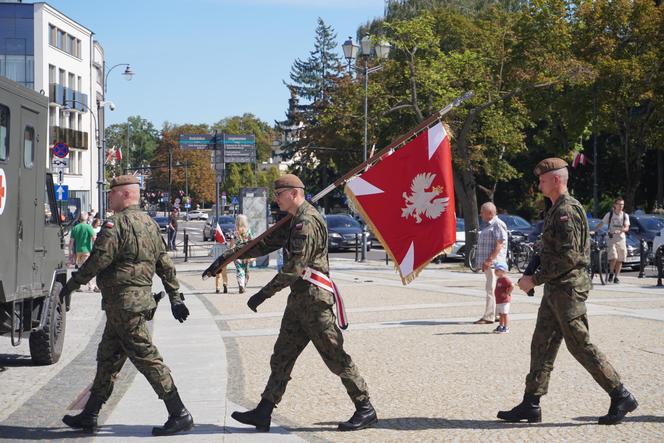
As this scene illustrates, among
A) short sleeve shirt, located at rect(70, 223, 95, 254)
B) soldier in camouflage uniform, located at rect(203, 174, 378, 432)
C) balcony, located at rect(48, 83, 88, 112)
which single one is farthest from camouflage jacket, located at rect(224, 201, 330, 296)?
balcony, located at rect(48, 83, 88, 112)

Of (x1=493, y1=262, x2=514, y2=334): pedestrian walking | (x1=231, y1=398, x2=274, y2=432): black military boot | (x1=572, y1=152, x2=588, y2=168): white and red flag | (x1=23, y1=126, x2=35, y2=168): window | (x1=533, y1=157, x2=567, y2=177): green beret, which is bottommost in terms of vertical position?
(x1=231, y1=398, x2=274, y2=432): black military boot

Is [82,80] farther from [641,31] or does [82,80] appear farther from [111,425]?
[111,425]

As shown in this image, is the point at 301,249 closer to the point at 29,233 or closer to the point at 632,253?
the point at 29,233

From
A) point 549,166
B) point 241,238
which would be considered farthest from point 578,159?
point 549,166

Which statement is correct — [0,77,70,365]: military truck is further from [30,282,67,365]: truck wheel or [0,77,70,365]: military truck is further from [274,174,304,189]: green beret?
[274,174,304,189]: green beret

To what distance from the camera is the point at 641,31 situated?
128 ft

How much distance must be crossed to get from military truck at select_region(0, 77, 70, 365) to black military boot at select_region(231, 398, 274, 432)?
2936 millimetres

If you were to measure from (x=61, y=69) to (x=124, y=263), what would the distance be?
217 ft

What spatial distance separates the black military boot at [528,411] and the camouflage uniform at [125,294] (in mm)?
2433

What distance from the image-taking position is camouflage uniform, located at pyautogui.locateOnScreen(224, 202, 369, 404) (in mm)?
6684

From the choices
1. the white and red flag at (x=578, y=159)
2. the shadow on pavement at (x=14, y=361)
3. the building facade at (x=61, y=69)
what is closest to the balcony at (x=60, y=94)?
the building facade at (x=61, y=69)

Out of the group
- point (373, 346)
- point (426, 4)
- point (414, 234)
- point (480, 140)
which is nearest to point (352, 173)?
point (414, 234)

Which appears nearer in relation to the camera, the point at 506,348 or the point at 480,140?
the point at 506,348

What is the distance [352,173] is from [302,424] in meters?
1.93
